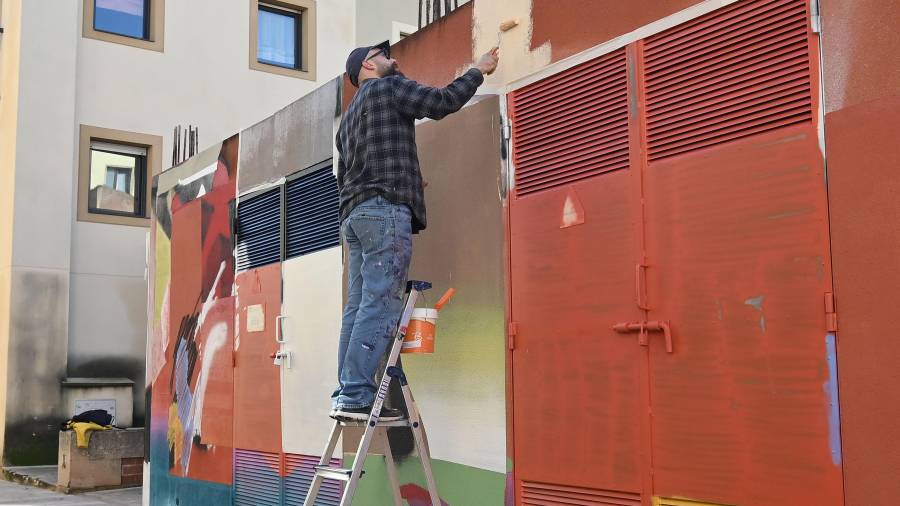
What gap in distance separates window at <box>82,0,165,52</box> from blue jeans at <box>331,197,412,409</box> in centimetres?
1097

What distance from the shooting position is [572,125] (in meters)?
4.54

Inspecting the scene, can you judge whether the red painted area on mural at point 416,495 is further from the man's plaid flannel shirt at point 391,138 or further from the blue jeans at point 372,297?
the man's plaid flannel shirt at point 391,138

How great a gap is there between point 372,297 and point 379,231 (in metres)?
0.31

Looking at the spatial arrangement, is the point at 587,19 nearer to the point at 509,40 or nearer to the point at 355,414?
the point at 509,40

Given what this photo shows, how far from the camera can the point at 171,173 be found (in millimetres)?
8828

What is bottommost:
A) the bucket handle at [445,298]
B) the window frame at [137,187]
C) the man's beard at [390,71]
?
the bucket handle at [445,298]

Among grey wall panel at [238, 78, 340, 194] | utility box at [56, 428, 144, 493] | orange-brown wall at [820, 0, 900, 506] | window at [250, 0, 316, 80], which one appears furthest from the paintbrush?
window at [250, 0, 316, 80]

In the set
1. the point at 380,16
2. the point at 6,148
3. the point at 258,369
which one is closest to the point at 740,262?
the point at 258,369

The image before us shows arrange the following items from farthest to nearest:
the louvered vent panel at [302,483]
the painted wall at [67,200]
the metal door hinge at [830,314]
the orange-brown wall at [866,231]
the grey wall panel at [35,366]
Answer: the painted wall at [67,200]
the grey wall panel at [35,366]
the louvered vent panel at [302,483]
the metal door hinge at [830,314]
the orange-brown wall at [866,231]

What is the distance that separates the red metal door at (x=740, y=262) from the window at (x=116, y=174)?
1133 cm

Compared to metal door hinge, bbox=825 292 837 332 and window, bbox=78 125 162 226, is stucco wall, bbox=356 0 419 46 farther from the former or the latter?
metal door hinge, bbox=825 292 837 332

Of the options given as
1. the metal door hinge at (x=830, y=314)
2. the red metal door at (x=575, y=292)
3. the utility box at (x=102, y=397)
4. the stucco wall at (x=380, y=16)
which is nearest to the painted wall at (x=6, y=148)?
the utility box at (x=102, y=397)

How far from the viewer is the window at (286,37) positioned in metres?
15.8

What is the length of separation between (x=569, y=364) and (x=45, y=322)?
1071 cm
